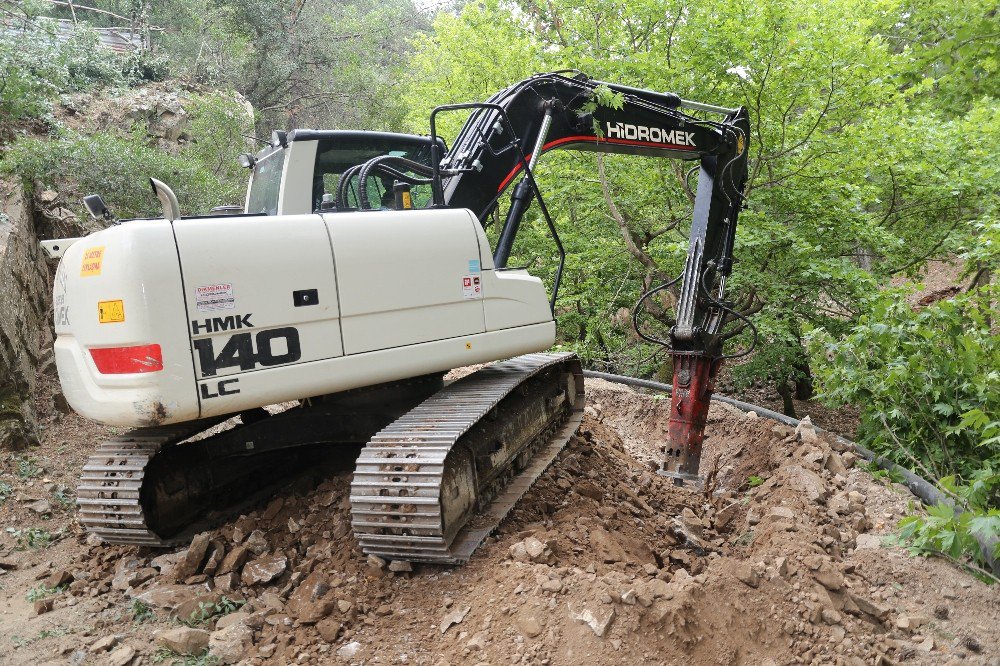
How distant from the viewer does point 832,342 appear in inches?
239

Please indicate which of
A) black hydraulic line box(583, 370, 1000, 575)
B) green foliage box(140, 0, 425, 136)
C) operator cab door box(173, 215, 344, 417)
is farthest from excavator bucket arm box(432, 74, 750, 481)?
green foliage box(140, 0, 425, 136)

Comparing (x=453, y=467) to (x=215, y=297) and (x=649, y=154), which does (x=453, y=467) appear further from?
(x=649, y=154)

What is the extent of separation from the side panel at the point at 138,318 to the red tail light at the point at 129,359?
0.06 ft

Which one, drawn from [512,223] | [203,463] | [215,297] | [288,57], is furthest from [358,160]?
[288,57]

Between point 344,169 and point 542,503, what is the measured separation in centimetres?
251

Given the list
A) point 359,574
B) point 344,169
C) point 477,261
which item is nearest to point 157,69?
point 344,169

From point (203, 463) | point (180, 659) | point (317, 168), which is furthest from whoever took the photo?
point (317, 168)

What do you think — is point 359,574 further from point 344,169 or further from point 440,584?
point 344,169

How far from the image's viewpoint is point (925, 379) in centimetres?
540

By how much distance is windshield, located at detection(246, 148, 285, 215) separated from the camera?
4.70 metres

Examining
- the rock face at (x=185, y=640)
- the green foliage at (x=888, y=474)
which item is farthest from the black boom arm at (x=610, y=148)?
the rock face at (x=185, y=640)

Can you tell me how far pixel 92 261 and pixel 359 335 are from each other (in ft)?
3.90

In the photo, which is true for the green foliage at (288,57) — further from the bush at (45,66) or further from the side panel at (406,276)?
the side panel at (406,276)

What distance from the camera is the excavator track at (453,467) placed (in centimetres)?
322
